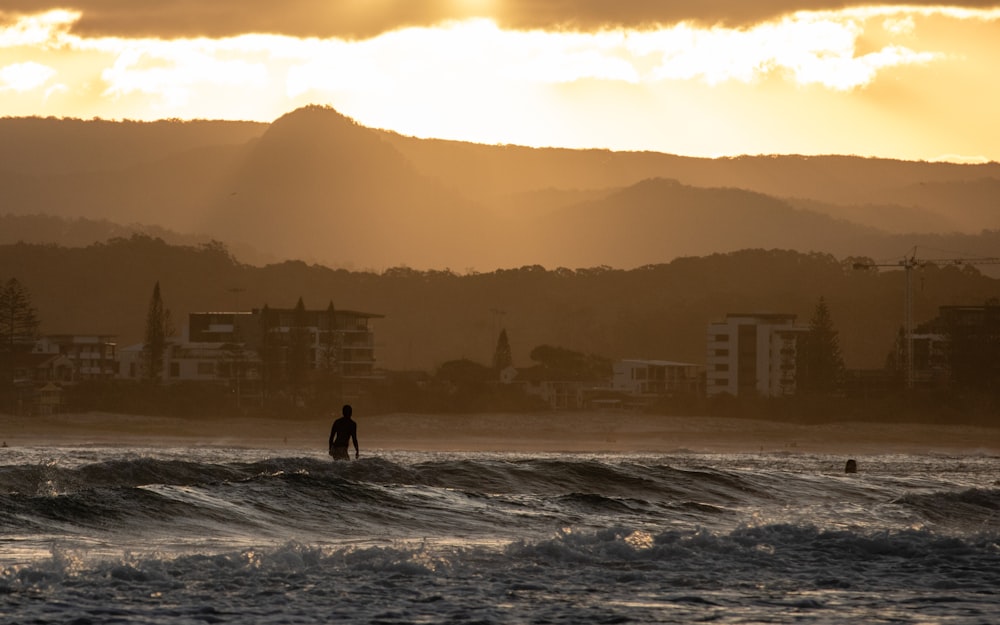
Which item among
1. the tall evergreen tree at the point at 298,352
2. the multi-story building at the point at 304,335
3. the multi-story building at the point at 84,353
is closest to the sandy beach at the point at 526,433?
the tall evergreen tree at the point at 298,352

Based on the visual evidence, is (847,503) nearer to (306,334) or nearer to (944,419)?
(944,419)

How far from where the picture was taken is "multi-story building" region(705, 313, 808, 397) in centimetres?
13762

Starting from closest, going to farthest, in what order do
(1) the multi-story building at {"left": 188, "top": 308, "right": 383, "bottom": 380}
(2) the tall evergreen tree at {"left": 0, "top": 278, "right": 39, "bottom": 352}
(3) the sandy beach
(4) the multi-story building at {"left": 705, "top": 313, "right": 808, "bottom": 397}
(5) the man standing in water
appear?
1. (5) the man standing in water
2. (3) the sandy beach
3. (1) the multi-story building at {"left": 188, "top": 308, "right": 383, "bottom": 380}
4. (2) the tall evergreen tree at {"left": 0, "top": 278, "right": 39, "bottom": 352}
5. (4) the multi-story building at {"left": 705, "top": 313, "right": 808, "bottom": 397}

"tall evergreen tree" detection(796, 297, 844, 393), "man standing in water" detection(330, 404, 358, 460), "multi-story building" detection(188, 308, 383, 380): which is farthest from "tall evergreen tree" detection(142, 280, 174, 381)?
"man standing in water" detection(330, 404, 358, 460)

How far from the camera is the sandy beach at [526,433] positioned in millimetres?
85312

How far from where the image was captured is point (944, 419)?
115 m

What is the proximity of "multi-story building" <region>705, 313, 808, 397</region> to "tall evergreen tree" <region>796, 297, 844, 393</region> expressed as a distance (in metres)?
3.81

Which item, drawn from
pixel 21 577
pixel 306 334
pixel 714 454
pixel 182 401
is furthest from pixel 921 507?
pixel 306 334

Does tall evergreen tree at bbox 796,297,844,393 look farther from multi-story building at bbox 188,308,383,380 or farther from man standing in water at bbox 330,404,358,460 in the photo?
man standing in water at bbox 330,404,358,460

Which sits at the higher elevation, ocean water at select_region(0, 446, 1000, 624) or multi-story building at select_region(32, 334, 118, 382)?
multi-story building at select_region(32, 334, 118, 382)

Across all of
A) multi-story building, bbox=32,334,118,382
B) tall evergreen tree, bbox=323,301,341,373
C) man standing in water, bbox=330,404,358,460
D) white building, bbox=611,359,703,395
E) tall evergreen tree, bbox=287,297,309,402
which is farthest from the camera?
white building, bbox=611,359,703,395

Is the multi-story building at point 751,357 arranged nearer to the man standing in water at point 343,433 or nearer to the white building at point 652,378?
the white building at point 652,378

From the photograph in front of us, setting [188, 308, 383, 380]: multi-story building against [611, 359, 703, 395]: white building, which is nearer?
[188, 308, 383, 380]: multi-story building

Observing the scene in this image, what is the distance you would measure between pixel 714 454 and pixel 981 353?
65658 mm
